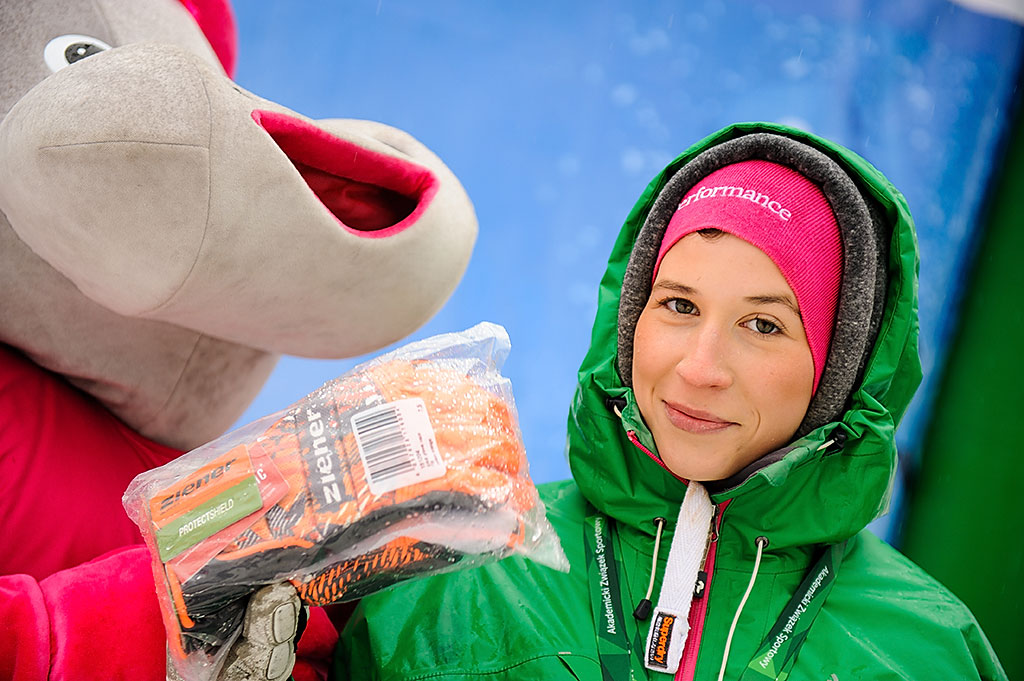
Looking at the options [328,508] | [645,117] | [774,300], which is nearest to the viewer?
[328,508]

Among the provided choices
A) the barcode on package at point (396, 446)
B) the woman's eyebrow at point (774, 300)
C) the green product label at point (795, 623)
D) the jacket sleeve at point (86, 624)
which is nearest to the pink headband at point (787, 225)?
the woman's eyebrow at point (774, 300)

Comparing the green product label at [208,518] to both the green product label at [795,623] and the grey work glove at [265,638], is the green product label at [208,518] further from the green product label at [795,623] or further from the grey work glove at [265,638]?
the green product label at [795,623]

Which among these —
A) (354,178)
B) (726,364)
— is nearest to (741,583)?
(726,364)

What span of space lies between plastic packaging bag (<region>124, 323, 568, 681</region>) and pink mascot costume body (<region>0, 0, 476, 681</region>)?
140 millimetres

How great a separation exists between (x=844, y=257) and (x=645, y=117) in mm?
858

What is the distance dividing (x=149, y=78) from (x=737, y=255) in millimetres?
696

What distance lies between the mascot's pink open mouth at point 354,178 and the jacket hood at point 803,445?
0.33 m

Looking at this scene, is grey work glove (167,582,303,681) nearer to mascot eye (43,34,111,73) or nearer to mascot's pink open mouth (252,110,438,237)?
mascot's pink open mouth (252,110,438,237)

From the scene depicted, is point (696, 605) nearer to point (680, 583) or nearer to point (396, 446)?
point (680, 583)

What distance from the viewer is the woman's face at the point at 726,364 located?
1034 millimetres

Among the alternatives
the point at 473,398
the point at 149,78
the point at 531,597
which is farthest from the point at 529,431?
the point at 149,78

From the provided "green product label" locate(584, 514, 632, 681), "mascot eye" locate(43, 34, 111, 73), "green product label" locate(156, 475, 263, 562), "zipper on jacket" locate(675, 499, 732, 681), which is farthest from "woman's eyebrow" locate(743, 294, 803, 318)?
"mascot eye" locate(43, 34, 111, 73)

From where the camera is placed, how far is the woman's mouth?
105 centimetres

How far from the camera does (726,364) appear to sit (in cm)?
103
